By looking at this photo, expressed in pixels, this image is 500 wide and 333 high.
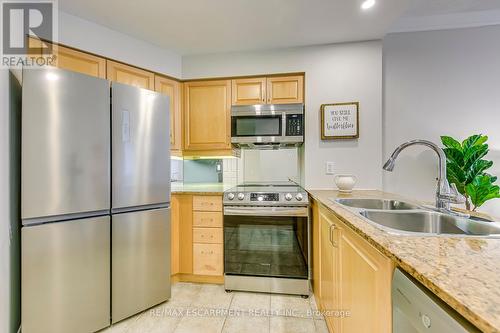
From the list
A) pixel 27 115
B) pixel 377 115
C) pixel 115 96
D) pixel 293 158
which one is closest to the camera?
pixel 27 115

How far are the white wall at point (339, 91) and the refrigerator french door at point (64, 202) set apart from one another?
1.60 m

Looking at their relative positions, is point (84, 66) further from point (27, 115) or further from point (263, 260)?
point (263, 260)

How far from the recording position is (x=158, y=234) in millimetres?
1914

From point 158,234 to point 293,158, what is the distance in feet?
5.63

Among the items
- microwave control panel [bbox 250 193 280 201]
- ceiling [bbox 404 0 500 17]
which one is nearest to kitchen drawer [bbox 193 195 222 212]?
microwave control panel [bbox 250 193 280 201]

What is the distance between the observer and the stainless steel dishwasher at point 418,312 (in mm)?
478

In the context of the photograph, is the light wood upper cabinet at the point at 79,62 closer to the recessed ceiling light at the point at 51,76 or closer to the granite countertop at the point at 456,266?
the recessed ceiling light at the point at 51,76

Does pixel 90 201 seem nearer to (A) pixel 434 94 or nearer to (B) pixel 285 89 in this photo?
(B) pixel 285 89

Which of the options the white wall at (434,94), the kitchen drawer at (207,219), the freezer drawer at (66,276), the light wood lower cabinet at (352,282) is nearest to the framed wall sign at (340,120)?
the white wall at (434,94)

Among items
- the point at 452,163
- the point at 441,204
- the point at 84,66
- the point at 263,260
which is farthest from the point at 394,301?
the point at 84,66

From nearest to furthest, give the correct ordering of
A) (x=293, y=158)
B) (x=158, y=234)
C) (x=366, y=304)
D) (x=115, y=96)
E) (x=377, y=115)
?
(x=366, y=304)
(x=115, y=96)
(x=158, y=234)
(x=377, y=115)
(x=293, y=158)

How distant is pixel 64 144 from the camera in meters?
1.46

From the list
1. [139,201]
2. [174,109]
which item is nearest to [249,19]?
[174,109]

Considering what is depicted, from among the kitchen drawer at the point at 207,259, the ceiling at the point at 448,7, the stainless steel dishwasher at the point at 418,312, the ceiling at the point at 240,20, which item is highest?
the ceiling at the point at 448,7
